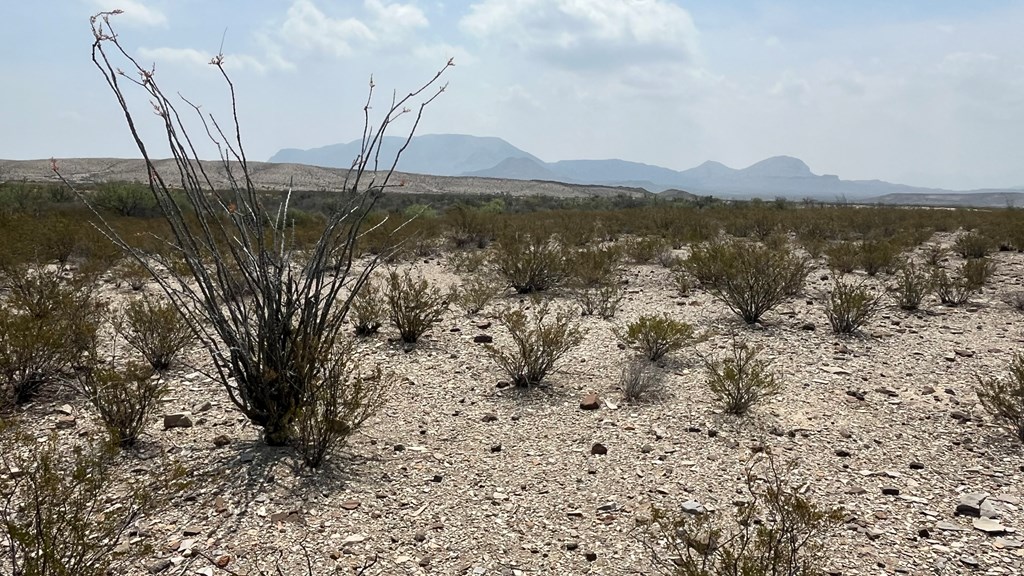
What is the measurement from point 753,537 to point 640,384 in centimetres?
226

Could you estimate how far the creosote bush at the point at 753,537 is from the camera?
2.51 m

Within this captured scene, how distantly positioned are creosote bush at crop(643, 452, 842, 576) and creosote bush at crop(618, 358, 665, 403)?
4.50ft

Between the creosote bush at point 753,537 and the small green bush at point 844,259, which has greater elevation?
the small green bush at point 844,259

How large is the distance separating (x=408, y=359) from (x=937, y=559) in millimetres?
4789

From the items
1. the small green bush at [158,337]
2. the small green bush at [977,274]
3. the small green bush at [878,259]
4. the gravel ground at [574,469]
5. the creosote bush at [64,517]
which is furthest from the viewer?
the small green bush at [878,259]

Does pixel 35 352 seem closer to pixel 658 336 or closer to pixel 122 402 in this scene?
pixel 122 402

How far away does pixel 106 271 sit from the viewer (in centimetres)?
1063

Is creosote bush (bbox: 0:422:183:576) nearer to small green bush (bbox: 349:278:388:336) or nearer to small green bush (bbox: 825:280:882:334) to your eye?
small green bush (bbox: 349:278:388:336)

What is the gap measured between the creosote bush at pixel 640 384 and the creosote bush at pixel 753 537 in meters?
1.37

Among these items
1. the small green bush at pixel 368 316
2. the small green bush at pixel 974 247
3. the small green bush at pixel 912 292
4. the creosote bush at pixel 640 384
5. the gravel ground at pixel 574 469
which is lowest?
the gravel ground at pixel 574 469

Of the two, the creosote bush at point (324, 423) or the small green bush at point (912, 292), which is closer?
the creosote bush at point (324, 423)

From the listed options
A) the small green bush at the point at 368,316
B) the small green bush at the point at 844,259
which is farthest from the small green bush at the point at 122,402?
the small green bush at the point at 844,259

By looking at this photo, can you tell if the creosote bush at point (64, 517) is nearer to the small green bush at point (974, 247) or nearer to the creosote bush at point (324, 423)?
the creosote bush at point (324, 423)

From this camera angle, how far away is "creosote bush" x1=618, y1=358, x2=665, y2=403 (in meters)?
5.28
